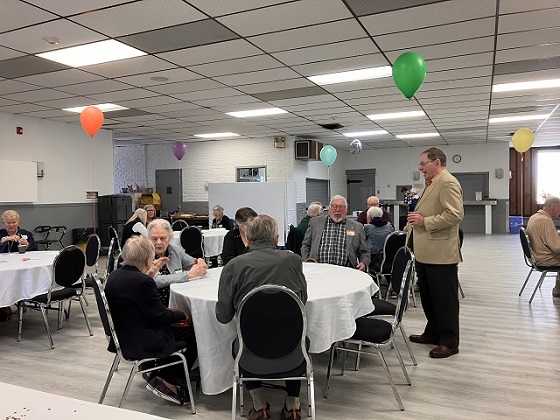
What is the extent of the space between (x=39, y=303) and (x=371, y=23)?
404 cm

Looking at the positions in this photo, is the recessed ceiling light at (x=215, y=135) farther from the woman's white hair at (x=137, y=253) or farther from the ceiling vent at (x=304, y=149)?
the woman's white hair at (x=137, y=253)

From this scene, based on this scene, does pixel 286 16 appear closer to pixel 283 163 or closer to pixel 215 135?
pixel 215 135

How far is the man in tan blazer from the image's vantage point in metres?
3.68

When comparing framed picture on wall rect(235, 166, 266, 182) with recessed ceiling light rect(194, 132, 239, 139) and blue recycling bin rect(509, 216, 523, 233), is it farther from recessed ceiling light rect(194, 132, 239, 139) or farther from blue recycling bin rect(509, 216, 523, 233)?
blue recycling bin rect(509, 216, 523, 233)

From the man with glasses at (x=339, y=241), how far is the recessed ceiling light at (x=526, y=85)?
3.86 meters

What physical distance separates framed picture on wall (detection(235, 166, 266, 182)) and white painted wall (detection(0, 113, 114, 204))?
11.2 feet

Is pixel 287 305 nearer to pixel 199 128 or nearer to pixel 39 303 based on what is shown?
pixel 39 303

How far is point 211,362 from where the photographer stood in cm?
287

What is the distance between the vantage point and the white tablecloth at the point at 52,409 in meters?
1.23

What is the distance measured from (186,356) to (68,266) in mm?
2044

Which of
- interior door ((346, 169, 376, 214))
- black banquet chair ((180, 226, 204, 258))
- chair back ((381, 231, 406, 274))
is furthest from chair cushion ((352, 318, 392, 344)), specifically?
interior door ((346, 169, 376, 214))

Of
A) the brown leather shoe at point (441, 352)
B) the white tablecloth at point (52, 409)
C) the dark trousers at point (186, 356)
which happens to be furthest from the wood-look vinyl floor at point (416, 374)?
the white tablecloth at point (52, 409)

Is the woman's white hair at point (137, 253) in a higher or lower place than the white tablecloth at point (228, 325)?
higher

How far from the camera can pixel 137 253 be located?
273 cm
